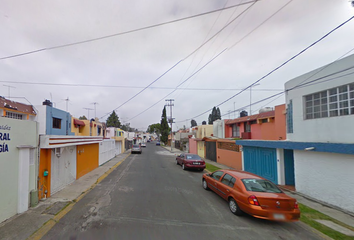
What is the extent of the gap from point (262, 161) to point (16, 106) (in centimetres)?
1664

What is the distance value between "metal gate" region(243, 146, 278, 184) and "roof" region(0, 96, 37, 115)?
16.1 meters

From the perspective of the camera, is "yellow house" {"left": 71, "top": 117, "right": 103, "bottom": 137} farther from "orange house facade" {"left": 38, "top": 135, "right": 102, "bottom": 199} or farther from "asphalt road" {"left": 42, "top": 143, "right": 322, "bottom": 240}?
"asphalt road" {"left": 42, "top": 143, "right": 322, "bottom": 240}

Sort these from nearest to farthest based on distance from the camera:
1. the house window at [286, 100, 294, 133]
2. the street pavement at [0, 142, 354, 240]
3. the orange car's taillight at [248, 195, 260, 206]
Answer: the street pavement at [0, 142, 354, 240]
the orange car's taillight at [248, 195, 260, 206]
the house window at [286, 100, 294, 133]

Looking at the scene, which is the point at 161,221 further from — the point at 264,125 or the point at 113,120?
the point at 113,120

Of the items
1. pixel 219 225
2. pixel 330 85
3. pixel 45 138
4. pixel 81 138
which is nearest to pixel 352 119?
pixel 330 85

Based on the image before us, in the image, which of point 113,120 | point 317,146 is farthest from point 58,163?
point 113,120


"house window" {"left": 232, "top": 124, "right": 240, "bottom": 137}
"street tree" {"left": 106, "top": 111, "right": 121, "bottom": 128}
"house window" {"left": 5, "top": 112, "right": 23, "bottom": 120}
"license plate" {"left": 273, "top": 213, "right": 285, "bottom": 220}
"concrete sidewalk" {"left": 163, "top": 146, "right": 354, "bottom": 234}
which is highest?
"street tree" {"left": 106, "top": 111, "right": 121, "bottom": 128}

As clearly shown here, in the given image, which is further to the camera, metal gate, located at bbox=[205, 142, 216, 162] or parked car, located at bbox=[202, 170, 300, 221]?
metal gate, located at bbox=[205, 142, 216, 162]

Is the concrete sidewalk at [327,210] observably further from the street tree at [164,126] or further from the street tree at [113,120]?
the street tree at [113,120]

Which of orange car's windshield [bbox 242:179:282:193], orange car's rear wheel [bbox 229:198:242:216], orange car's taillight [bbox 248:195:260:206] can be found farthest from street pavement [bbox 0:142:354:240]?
orange car's windshield [bbox 242:179:282:193]

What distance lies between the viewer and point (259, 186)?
6.02m

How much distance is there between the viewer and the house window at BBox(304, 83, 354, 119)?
7.18 meters

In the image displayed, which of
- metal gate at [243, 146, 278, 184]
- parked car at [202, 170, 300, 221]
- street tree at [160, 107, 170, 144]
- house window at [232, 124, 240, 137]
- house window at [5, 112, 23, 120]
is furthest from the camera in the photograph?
street tree at [160, 107, 170, 144]

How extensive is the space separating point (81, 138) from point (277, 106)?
45.9ft
